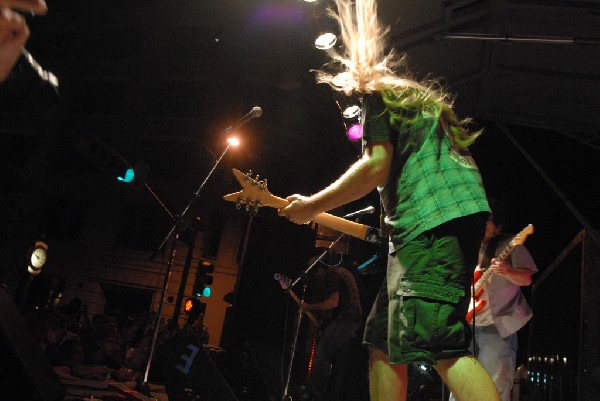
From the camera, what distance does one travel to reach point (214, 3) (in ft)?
97.3

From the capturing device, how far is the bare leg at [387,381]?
7.34 feet

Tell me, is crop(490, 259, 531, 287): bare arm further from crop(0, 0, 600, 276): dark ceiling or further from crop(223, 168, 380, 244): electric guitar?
crop(0, 0, 600, 276): dark ceiling

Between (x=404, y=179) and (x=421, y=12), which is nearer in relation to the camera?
(x=404, y=179)

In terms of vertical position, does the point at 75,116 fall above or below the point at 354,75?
above

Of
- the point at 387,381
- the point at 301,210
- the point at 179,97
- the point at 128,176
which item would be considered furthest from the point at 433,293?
the point at 179,97

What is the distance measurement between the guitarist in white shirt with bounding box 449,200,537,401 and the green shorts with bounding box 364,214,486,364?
7.70 ft

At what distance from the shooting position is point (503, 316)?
4238 mm

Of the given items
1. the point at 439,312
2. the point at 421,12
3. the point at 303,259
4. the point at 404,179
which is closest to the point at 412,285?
the point at 439,312

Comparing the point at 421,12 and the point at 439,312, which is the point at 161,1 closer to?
the point at 421,12

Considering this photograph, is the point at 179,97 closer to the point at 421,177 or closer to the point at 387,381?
the point at 421,177

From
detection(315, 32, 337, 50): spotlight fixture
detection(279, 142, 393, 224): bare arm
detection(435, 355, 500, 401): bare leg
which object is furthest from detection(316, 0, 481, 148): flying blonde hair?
detection(315, 32, 337, 50): spotlight fixture

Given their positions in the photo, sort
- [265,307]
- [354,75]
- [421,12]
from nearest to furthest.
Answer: [354,75], [421,12], [265,307]

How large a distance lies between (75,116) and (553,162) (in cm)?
3065

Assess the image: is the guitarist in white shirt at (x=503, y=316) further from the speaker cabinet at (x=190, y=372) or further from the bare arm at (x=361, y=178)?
the bare arm at (x=361, y=178)
